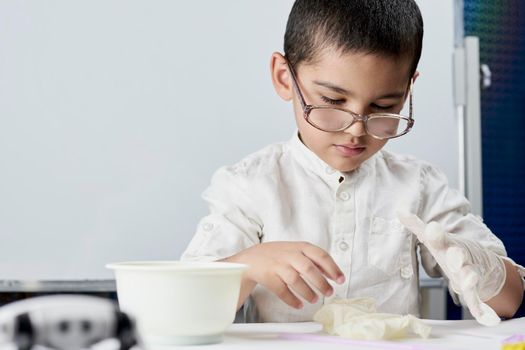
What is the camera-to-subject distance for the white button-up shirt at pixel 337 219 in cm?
146

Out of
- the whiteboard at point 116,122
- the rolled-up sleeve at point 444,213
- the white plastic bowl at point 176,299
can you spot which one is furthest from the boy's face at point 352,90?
the whiteboard at point 116,122

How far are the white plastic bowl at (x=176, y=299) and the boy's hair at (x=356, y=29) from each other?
0.59 m

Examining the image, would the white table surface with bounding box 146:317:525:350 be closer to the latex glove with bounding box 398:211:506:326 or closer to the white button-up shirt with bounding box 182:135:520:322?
the latex glove with bounding box 398:211:506:326

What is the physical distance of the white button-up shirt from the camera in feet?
4.80

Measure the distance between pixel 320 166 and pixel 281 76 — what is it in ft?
0.61

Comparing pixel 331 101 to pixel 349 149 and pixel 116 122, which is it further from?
pixel 116 122

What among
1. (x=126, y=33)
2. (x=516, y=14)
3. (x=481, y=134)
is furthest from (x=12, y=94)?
(x=516, y=14)

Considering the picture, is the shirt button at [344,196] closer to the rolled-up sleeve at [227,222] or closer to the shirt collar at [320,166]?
the shirt collar at [320,166]

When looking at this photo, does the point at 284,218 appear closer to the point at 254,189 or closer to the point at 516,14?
the point at 254,189

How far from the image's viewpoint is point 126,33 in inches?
78.7

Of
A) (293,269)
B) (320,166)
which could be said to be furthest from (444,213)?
(293,269)

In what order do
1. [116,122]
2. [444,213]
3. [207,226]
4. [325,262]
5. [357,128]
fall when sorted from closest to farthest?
[325,262], [357,128], [207,226], [444,213], [116,122]

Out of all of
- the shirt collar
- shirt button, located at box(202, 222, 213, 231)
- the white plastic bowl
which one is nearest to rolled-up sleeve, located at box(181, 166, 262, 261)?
shirt button, located at box(202, 222, 213, 231)

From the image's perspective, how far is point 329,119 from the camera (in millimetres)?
1296
